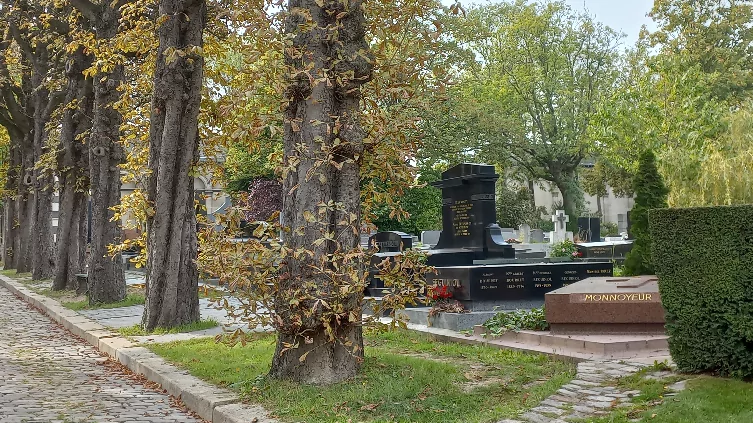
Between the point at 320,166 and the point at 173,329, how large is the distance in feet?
21.6

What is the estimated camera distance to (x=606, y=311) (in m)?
10.4

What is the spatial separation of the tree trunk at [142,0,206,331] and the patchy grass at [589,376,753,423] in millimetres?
8394

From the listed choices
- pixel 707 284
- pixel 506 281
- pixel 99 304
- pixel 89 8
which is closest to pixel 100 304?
pixel 99 304

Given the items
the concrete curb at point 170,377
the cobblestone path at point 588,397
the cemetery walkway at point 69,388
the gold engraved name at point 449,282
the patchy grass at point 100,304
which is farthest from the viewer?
the patchy grass at point 100,304

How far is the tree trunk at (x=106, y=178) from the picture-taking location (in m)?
17.2

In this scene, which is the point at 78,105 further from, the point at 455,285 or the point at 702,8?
the point at 702,8

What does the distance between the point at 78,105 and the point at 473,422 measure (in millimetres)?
17220

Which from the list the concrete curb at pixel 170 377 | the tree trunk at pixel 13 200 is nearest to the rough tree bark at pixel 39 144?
the tree trunk at pixel 13 200

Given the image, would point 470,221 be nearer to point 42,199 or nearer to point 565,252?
point 565,252

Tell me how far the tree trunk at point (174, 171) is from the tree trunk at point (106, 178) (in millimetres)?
4448

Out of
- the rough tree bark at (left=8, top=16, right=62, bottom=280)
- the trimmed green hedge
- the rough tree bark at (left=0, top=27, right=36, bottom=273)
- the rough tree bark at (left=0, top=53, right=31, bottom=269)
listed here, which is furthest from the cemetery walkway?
the rough tree bark at (left=0, top=53, right=31, bottom=269)

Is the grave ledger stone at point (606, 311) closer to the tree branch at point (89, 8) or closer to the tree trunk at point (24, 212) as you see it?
the tree branch at point (89, 8)

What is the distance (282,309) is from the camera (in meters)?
7.23

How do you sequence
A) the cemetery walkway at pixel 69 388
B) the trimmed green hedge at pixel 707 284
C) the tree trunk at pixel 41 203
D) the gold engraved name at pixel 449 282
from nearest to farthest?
the trimmed green hedge at pixel 707 284, the cemetery walkway at pixel 69 388, the gold engraved name at pixel 449 282, the tree trunk at pixel 41 203
